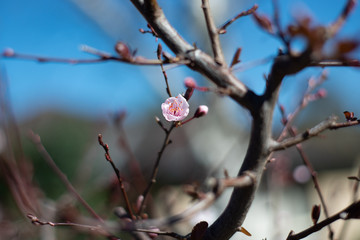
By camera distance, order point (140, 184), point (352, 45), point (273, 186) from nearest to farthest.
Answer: point (352, 45) → point (140, 184) → point (273, 186)

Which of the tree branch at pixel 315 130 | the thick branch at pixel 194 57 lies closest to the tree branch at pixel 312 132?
the tree branch at pixel 315 130

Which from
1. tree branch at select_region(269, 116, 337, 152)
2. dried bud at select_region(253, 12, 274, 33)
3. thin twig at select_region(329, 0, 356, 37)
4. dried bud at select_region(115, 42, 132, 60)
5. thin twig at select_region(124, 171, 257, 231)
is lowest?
thin twig at select_region(124, 171, 257, 231)

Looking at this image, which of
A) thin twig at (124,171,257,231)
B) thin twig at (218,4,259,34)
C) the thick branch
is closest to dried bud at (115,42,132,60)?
the thick branch

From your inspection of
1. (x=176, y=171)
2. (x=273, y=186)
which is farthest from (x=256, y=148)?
(x=176, y=171)

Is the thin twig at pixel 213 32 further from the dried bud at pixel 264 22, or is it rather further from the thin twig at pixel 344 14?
the thin twig at pixel 344 14

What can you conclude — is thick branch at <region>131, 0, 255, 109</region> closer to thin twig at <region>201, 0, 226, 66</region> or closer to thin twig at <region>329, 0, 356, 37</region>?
thin twig at <region>201, 0, 226, 66</region>

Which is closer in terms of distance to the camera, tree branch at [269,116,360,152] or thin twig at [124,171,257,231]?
thin twig at [124,171,257,231]

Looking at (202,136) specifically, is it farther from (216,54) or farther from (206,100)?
(216,54)
